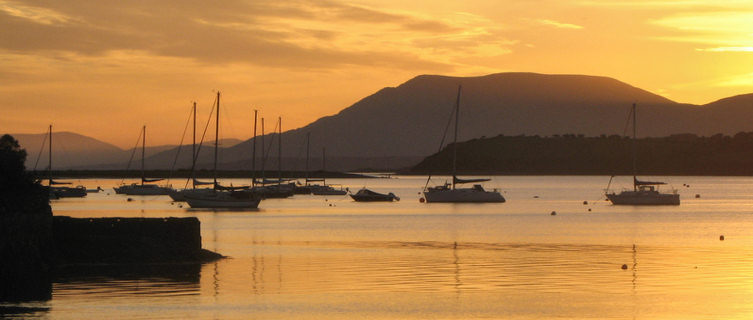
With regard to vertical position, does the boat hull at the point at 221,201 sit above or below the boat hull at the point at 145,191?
below

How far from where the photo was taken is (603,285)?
2936 cm

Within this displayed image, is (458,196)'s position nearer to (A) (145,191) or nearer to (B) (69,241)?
(A) (145,191)

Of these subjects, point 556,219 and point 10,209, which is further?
point 556,219

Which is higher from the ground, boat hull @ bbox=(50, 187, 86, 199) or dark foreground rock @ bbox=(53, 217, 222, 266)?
boat hull @ bbox=(50, 187, 86, 199)

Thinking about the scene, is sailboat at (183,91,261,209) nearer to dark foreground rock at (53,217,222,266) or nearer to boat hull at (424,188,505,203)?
boat hull at (424,188,505,203)

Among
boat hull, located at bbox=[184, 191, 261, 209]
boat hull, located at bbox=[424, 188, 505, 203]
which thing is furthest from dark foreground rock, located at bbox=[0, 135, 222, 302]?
boat hull, located at bbox=[424, 188, 505, 203]

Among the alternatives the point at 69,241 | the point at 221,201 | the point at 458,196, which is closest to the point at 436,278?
the point at 69,241

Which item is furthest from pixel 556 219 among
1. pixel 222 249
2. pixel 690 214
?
pixel 222 249

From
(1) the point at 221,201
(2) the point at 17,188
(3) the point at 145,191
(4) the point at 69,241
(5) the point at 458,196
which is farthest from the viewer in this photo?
(3) the point at 145,191

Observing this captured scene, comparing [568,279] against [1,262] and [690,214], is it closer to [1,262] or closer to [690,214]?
[1,262]

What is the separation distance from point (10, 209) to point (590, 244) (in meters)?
24.6

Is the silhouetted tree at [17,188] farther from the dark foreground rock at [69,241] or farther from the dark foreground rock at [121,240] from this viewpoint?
the dark foreground rock at [121,240]

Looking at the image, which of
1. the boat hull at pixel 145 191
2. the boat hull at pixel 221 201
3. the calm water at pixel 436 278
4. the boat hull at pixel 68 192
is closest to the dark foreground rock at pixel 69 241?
the calm water at pixel 436 278

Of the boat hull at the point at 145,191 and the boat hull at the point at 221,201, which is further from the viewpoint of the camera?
the boat hull at the point at 145,191
